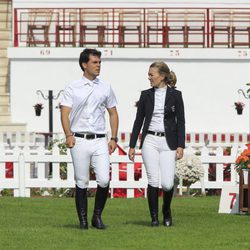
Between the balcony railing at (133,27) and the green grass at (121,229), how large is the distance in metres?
22.6

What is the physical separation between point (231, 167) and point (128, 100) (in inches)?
691

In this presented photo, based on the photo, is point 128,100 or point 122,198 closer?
point 122,198

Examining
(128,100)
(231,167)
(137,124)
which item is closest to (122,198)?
(231,167)

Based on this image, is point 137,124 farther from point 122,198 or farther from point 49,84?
point 49,84

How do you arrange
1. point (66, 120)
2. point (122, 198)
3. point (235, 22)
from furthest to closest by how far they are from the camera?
1. point (235, 22)
2. point (122, 198)
3. point (66, 120)

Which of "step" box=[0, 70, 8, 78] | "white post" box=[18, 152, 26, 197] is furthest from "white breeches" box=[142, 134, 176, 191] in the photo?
"step" box=[0, 70, 8, 78]

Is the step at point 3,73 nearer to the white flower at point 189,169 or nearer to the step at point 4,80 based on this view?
the step at point 4,80

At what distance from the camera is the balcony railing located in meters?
42.4

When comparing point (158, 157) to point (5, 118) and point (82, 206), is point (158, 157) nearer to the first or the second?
point (82, 206)

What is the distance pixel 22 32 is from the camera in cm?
4372

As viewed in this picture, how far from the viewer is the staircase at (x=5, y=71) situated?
134 ft

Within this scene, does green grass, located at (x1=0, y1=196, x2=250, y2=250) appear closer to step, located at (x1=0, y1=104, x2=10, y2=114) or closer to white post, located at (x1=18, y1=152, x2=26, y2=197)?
white post, located at (x1=18, y1=152, x2=26, y2=197)

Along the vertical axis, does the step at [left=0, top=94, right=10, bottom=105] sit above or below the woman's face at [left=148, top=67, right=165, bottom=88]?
below

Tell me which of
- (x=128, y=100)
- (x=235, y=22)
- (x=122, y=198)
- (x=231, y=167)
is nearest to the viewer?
(x=122, y=198)
